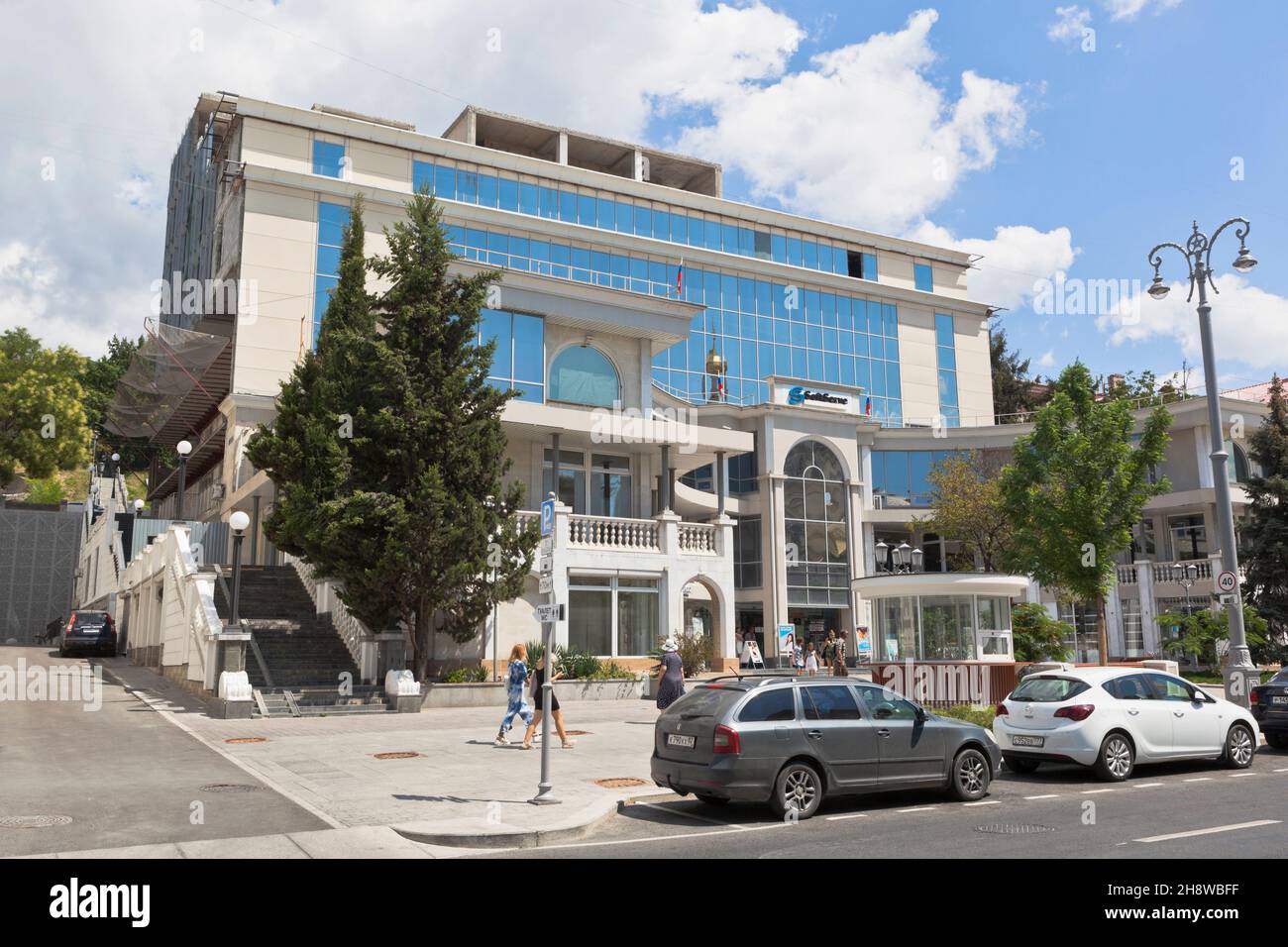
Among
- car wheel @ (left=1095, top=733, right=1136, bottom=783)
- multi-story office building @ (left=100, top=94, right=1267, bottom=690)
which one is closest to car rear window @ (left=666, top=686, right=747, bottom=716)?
car wheel @ (left=1095, top=733, right=1136, bottom=783)

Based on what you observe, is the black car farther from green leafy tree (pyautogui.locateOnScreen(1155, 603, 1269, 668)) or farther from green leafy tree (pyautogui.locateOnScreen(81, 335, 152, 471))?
green leafy tree (pyautogui.locateOnScreen(81, 335, 152, 471))

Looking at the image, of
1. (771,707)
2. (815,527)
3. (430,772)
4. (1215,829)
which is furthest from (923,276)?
(1215,829)

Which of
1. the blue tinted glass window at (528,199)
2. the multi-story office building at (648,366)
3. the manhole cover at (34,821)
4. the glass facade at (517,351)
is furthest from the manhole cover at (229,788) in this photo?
the blue tinted glass window at (528,199)

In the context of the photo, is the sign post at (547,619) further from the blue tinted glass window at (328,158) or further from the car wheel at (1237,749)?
the blue tinted glass window at (328,158)

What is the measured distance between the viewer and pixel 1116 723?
44.2 feet

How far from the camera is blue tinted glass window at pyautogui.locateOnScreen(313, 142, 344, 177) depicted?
46781 mm

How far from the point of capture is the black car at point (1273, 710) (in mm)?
16609

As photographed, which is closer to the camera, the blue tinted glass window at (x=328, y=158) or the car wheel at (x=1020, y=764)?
the car wheel at (x=1020, y=764)

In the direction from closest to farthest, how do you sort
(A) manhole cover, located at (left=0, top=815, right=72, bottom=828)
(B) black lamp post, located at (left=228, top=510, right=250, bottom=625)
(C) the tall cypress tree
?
(A) manhole cover, located at (left=0, top=815, right=72, bottom=828) < (B) black lamp post, located at (left=228, top=510, right=250, bottom=625) < (C) the tall cypress tree

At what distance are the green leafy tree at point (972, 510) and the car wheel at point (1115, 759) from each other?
1138 inches

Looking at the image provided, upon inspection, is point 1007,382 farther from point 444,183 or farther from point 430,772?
point 430,772

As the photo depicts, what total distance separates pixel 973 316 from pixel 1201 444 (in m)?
21.7

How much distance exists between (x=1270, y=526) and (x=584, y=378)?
86.5 feet
